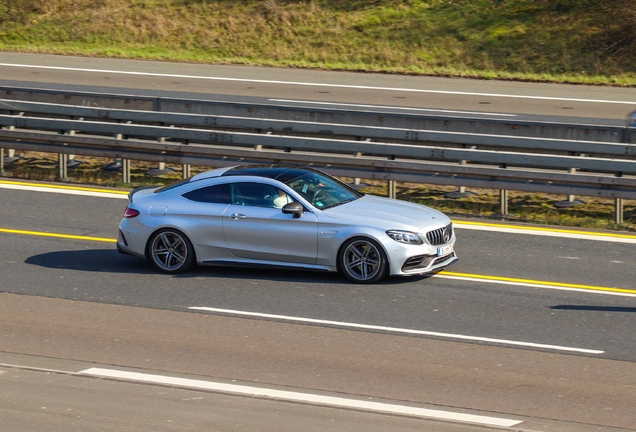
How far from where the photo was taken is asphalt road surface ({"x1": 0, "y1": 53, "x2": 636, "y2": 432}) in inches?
258

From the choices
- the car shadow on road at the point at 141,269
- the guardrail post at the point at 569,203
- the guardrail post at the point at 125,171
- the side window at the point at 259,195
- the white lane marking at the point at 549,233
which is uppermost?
the guardrail post at the point at 125,171

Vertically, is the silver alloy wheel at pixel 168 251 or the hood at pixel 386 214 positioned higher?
the hood at pixel 386 214

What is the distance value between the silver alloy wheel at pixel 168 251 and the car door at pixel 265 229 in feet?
2.21

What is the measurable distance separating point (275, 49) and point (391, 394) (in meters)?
27.0

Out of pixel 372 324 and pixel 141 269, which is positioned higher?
pixel 141 269

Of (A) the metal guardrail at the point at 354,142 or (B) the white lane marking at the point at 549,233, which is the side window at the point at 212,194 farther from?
(A) the metal guardrail at the point at 354,142

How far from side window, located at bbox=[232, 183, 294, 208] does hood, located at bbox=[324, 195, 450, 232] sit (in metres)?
0.62

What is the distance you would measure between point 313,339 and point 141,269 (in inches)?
147

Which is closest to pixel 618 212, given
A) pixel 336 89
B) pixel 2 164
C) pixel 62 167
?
pixel 62 167

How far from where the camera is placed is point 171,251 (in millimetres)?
11148

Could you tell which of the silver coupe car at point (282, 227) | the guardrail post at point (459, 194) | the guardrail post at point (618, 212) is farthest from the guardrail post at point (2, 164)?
the guardrail post at point (618, 212)

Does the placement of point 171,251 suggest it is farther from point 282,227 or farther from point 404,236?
point 404,236

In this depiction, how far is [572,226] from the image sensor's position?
45.6 ft

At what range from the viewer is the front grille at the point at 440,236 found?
412 inches
